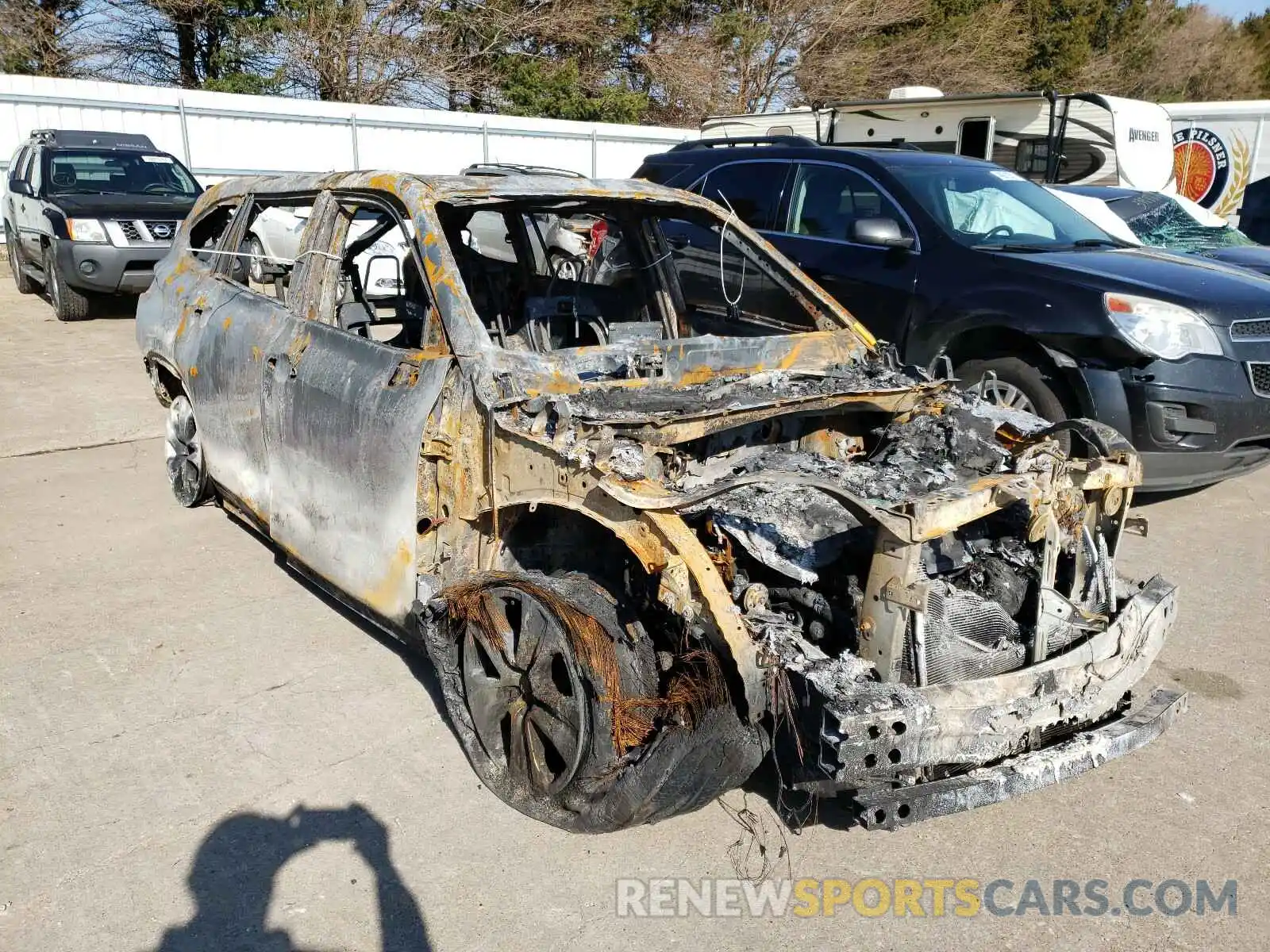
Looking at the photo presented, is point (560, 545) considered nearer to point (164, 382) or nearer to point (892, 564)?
point (892, 564)

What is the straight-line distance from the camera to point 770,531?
3158 millimetres

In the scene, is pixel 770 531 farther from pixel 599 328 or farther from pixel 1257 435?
pixel 1257 435

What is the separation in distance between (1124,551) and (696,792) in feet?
11.3

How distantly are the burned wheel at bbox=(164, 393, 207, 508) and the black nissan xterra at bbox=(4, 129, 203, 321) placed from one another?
6.11 meters

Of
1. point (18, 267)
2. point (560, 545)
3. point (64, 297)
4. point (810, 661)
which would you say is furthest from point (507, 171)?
point (18, 267)

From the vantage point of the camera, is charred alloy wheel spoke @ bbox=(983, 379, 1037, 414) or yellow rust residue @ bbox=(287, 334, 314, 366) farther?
charred alloy wheel spoke @ bbox=(983, 379, 1037, 414)

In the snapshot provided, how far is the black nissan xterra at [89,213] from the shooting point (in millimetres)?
10547

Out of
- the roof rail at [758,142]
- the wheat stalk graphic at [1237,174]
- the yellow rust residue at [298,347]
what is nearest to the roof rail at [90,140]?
the roof rail at [758,142]

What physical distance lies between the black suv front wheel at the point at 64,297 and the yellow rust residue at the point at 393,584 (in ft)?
29.5

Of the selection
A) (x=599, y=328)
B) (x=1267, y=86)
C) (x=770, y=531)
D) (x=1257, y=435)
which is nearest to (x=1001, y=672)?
(x=770, y=531)

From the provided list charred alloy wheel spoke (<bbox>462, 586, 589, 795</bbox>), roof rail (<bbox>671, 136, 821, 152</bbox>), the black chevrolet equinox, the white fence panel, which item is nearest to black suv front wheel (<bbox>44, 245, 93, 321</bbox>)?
the white fence panel

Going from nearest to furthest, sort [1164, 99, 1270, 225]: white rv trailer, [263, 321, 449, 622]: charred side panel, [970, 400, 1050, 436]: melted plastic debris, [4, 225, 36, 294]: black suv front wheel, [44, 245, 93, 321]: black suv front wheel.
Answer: [263, 321, 449, 622]: charred side panel < [970, 400, 1050, 436]: melted plastic debris < [44, 245, 93, 321]: black suv front wheel < [4, 225, 36, 294]: black suv front wheel < [1164, 99, 1270, 225]: white rv trailer

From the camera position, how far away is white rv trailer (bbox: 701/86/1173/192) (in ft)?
38.5

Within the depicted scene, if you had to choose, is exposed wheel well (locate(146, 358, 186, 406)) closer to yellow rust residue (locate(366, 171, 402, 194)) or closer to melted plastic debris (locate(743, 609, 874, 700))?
yellow rust residue (locate(366, 171, 402, 194))
